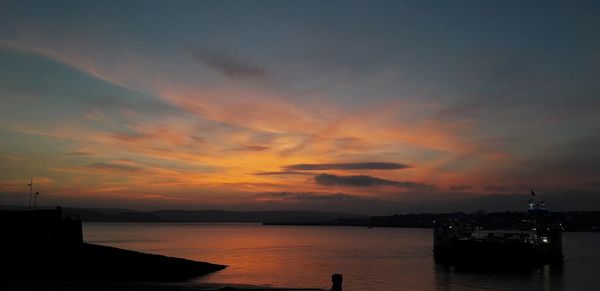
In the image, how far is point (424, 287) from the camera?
67750mm

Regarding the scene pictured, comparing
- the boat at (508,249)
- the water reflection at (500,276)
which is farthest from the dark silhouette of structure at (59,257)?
the boat at (508,249)

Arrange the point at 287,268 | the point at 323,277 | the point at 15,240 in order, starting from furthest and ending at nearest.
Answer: the point at 287,268, the point at 323,277, the point at 15,240

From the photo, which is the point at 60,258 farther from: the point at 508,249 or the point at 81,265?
the point at 508,249

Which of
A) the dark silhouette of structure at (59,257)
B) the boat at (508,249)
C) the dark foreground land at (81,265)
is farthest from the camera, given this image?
the boat at (508,249)

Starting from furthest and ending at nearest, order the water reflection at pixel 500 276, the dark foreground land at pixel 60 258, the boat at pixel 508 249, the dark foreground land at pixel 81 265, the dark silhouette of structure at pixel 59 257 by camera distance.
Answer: the boat at pixel 508 249, the water reflection at pixel 500 276, the dark silhouette of structure at pixel 59 257, the dark foreground land at pixel 60 258, the dark foreground land at pixel 81 265

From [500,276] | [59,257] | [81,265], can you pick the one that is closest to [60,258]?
[59,257]

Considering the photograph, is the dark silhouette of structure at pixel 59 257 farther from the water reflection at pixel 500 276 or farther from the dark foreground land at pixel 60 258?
the water reflection at pixel 500 276

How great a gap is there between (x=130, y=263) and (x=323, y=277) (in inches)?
1194

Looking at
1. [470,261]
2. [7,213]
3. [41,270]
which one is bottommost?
[470,261]

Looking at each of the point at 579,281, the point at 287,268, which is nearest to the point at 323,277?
the point at 287,268

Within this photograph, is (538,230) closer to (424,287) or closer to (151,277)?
(424,287)

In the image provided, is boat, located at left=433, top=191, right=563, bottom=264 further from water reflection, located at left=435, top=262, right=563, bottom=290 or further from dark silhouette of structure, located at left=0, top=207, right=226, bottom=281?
dark silhouette of structure, located at left=0, top=207, right=226, bottom=281

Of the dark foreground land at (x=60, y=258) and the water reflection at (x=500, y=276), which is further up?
the dark foreground land at (x=60, y=258)

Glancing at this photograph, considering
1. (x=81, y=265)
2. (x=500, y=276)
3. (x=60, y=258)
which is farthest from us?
(x=500, y=276)
